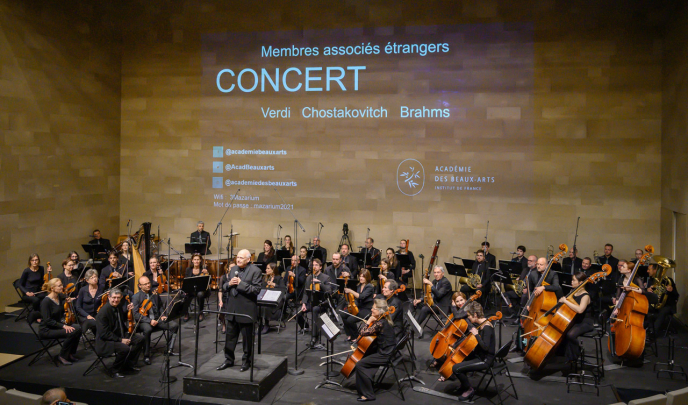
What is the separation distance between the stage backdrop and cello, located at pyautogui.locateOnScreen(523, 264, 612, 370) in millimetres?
4847

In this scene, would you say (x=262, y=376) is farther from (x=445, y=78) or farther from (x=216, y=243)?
(x=445, y=78)

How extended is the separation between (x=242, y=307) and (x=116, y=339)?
1.84 metres

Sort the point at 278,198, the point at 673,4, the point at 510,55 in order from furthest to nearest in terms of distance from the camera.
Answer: the point at 278,198, the point at 510,55, the point at 673,4

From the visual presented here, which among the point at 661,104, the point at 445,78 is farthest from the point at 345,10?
the point at 661,104

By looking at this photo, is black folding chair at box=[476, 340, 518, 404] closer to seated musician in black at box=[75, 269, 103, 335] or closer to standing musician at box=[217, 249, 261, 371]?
standing musician at box=[217, 249, 261, 371]

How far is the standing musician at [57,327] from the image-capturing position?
7.60 m

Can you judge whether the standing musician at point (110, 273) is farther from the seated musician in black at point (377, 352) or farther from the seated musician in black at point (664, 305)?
the seated musician in black at point (664, 305)

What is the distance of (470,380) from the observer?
709cm

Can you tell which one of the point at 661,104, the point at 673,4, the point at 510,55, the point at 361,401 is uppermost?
the point at 673,4

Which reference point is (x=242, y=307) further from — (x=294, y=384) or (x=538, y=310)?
(x=538, y=310)

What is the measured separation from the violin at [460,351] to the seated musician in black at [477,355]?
0.18ft

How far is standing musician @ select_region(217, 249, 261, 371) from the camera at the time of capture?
6.83 meters

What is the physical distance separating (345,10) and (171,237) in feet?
22.6

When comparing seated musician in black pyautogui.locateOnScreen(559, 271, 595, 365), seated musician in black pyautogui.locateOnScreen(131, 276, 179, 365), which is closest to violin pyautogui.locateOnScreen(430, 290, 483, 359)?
seated musician in black pyautogui.locateOnScreen(559, 271, 595, 365)
